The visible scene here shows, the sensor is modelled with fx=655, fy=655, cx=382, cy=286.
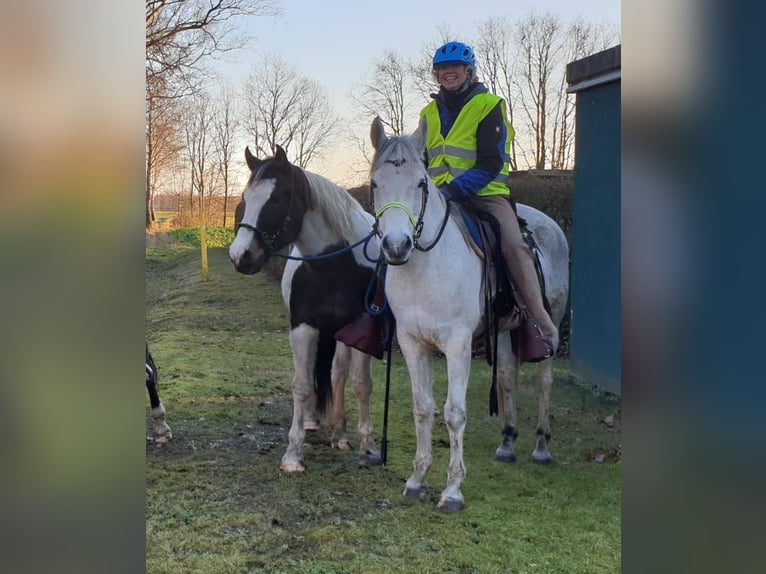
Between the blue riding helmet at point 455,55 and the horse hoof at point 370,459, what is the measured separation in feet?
7.22

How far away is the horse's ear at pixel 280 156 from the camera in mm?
3340

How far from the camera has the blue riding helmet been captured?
3141mm

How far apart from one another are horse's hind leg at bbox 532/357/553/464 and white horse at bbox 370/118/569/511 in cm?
87

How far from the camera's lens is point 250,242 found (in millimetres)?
3229

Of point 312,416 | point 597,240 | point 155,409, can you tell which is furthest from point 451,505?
point 597,240

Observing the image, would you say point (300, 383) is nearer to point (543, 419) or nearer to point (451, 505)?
point (451, 505)

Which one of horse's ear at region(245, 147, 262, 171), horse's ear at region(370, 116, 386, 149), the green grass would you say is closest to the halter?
horse's ear at region(370, 116, 386, 149)

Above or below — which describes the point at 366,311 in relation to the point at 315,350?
above

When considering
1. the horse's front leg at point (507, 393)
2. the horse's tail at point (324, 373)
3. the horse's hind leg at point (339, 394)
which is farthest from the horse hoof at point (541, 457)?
the horse's tail at point (324, 373)

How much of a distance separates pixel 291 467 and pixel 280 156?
1673 mm

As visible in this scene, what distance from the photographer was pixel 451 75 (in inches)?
126
